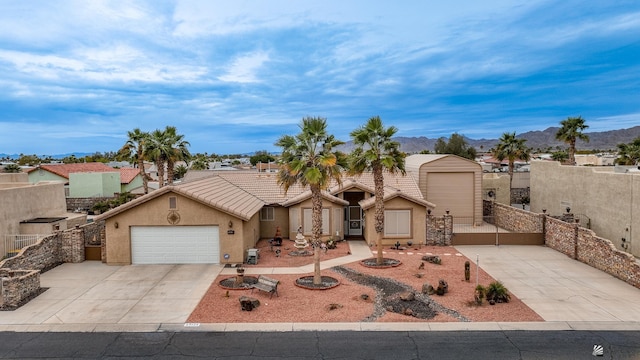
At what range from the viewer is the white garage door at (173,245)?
72.5 feet

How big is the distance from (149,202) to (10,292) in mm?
7448

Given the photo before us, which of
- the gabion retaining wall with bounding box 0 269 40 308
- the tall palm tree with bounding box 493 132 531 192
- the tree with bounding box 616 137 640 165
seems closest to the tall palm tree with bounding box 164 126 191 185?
the gabion retaining wall with bounding box 0 269 40 308

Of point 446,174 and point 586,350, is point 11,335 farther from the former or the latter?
point 446,174

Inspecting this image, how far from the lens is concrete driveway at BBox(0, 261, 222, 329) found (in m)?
14.7

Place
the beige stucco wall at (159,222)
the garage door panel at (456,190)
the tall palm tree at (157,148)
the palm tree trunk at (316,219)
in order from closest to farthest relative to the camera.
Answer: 1. the palm tree trunk at (316,219)
2. the beige stucco wall at (159,222)
3. the tall palm tree at (157,148)
4. the garage door panel at (456,190)

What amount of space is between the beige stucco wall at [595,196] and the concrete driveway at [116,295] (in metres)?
22.5

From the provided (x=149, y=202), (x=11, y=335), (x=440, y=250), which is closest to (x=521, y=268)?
Result: (x=440, y=250)

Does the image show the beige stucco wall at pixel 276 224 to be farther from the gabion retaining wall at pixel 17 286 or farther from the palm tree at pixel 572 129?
the palm tree at pixel 572 129

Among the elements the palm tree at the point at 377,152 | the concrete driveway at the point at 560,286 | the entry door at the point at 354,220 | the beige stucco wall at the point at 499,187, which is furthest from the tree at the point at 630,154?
the palm tree at the point at 377,152

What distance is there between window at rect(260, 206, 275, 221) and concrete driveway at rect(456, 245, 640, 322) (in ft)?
41.4

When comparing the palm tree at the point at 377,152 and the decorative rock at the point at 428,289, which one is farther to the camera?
the palm tree at the point at 377,152

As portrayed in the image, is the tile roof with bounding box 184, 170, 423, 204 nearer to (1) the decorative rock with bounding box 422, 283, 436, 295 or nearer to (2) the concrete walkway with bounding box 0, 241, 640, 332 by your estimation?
(2) the concrete walkway with bounding box 0, 241, 640, 332

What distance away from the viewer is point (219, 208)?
21.6m

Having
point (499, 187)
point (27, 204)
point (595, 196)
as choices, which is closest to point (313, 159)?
point (27, 204)
